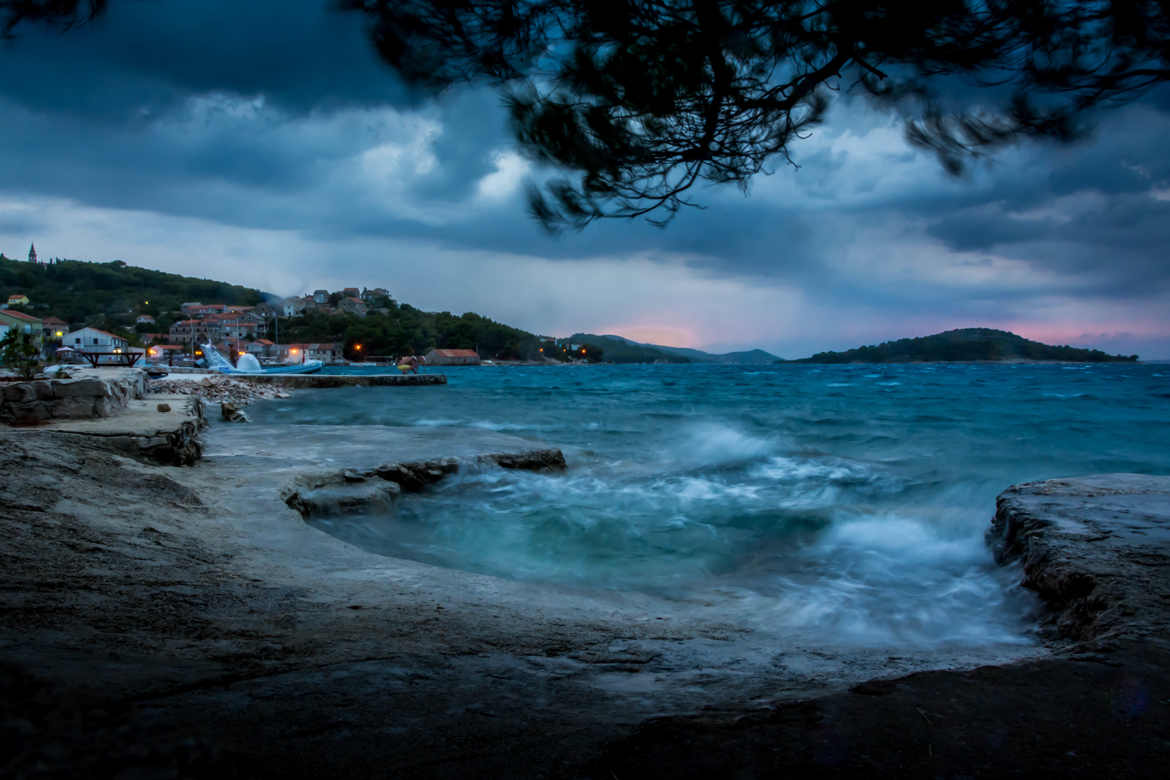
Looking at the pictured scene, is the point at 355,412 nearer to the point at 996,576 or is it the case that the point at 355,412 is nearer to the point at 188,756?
the point at 996,576

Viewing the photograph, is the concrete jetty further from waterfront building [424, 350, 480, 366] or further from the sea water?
waterfront building [424, 350, 480, 366]

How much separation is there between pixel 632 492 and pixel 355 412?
13.6 meters

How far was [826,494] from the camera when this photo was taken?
7.38 metres

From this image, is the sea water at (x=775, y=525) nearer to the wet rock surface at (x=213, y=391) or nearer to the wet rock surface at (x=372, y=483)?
the wet rock surface at (x=372, y=483)

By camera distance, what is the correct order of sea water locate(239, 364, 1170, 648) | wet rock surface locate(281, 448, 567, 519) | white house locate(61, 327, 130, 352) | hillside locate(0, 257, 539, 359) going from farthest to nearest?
1. hillside locate(0, 257, 539, 359)
2. white house locate(61, 327, 130, 352)
3. wet rock surface locate(281, 448, 567, 519)
4. sea water locate(239, 364, 1170, 648)

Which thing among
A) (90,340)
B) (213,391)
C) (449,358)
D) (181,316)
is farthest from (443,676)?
(181,316)

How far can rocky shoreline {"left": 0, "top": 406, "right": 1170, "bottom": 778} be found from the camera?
41.9 inches

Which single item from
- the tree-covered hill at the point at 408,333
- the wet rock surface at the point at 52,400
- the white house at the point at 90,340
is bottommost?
the wet rock surface at the point at 52,400

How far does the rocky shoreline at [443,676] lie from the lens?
1.07m

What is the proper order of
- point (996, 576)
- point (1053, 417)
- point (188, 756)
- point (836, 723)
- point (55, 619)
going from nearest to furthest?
point (188, 756) < point (836, 723) < point (55, 619) < point (996, 576) < point (1053, 417)

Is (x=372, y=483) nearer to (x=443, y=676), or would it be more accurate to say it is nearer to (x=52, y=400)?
(x=52, y=400)

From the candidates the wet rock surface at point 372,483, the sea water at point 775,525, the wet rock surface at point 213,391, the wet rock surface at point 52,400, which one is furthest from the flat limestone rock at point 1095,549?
the wet rock surface at point 213,391

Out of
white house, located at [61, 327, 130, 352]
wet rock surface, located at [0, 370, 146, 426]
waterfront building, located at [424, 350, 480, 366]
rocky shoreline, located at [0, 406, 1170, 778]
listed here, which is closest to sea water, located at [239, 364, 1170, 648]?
rocky shoreline, located at [0, 406, 1170, 778]

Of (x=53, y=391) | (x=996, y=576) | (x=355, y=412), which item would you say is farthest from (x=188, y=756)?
(x=355, y=412)
